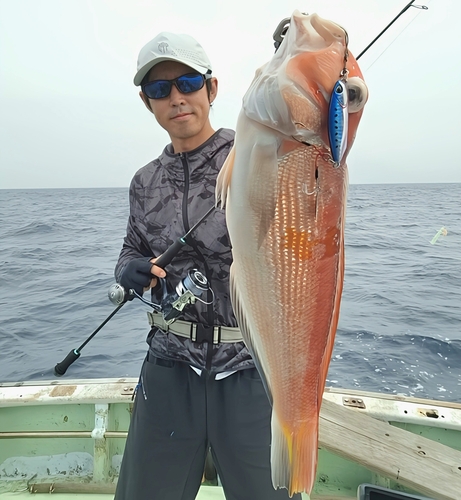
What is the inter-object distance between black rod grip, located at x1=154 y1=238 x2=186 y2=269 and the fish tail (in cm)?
92

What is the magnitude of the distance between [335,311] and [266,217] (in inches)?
13.8

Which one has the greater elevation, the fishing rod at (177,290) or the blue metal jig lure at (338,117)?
the blue metal jig lure at (338,117)

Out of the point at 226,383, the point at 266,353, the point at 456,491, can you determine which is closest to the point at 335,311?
the point at 266,353

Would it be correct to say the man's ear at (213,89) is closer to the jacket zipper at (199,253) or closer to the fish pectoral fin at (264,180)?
the jacket zipper at (199,253)

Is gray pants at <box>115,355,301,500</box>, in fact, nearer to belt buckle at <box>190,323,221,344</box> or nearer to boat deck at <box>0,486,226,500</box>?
belt buckle at <box>190,323,221,344</box>

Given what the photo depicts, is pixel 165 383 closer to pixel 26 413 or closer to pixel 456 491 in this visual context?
pixel 456 491

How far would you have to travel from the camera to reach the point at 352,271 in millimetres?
10523

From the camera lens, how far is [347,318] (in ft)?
24.4

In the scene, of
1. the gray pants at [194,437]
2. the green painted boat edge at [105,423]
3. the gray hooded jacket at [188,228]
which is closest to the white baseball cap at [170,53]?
the gray hooded jacket at [188,228]

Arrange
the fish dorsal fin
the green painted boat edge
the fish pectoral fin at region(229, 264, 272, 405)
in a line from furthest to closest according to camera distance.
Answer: the green painted boat edge → the fish pectoral fin at region(229, 264, 272, 405) → the fish dorsal fin

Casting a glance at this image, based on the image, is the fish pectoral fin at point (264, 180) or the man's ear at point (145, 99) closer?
the fish pectoral fin at point (264, 180)

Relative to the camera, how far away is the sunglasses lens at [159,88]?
6.61ft

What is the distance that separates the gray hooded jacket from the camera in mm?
2084

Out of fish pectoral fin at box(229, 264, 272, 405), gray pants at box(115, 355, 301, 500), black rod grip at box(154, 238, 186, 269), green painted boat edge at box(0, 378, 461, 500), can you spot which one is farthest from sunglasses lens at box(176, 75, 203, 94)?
green painted boat edge at box(0, 378, 461, 500)
